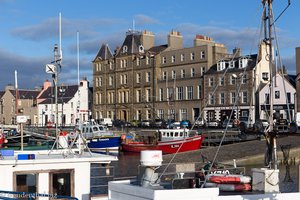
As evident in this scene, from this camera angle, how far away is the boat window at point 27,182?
15172mm

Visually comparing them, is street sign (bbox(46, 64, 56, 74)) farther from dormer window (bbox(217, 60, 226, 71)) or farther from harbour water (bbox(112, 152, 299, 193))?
dormer window (bbox(217, 60, 226, 71))

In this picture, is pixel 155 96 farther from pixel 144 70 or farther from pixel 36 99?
pixel 36 99

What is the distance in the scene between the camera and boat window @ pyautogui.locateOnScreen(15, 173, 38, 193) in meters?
15.2

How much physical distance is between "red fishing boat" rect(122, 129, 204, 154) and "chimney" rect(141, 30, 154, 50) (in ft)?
132

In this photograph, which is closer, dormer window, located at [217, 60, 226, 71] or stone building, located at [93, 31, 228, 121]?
dormer window, located at [217, 60, 226, 71]

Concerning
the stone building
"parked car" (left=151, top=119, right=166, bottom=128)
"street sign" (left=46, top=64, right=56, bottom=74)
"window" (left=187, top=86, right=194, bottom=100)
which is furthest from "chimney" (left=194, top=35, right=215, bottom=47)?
"street sign" (left=46, top=64, right=56, bottom=74)

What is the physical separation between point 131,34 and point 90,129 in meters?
38.7

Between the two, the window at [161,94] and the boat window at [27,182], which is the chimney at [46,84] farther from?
the boat window at [27,182]

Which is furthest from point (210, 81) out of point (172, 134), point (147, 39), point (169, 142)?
point (169, 142)

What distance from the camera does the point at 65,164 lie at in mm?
15484

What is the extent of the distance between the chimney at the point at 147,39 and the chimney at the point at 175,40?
6.87m

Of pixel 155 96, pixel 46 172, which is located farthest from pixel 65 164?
pixel 155 96

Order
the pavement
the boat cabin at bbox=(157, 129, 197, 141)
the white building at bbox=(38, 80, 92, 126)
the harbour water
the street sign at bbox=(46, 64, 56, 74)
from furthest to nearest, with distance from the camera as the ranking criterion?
the white building at bbox=(38, 80, 92, 126) → the boat cabin at bbox=(157, 129, 197, 141) → the pavement → the harbour water → the street sign at bbox=(46, 64, 56, 74)

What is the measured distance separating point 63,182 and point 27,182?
1114mm
